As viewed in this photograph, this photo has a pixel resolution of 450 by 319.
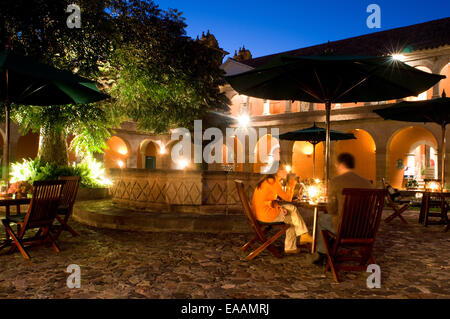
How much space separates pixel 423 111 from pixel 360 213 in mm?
5595

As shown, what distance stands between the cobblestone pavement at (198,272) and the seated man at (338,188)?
23.2 inches

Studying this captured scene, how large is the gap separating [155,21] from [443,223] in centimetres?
1008

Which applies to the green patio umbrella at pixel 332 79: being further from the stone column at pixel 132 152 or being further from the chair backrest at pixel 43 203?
the stone column at pixel 132 152

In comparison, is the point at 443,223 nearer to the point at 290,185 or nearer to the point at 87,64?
the point at 290,185

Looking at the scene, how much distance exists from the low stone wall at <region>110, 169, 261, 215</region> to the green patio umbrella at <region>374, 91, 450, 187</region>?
3.99 metres

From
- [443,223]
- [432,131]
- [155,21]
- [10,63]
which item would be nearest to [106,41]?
[155,21]

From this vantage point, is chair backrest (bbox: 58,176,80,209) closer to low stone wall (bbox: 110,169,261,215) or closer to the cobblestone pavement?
the cobblestone pavement

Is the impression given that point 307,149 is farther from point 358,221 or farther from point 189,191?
point 358,221

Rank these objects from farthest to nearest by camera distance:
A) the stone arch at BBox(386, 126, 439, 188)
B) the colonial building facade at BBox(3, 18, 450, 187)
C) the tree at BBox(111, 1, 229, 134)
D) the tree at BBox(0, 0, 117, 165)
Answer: the stone arch at BBox(386, 126, 439, 188) < the colonial building facade at BBox(3, 18, 450, 187) < the tree at BBox(111, 1, 229, 134) < the tree at BBox(0, 0, 117, 165)

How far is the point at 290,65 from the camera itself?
4.57 meters

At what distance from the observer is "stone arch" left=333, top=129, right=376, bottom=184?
22.3 meters
